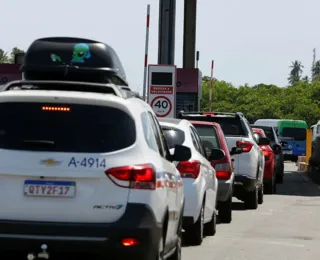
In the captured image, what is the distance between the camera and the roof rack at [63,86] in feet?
29.3

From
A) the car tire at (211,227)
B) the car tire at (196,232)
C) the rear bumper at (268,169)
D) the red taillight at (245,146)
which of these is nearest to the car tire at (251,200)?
the red taillight at (245,146)

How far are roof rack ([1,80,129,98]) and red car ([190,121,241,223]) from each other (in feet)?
23.1

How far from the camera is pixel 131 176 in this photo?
8141 mm

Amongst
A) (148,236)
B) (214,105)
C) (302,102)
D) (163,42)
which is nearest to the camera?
(148,236)

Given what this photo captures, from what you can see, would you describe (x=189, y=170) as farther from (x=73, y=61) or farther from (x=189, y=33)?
(x=189, y=33)

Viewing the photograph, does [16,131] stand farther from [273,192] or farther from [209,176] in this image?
[273,192]

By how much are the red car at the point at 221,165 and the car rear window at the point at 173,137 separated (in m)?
3.08

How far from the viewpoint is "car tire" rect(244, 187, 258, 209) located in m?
20.7

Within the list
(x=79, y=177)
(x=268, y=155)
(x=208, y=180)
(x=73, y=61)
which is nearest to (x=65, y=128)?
(x=79, y=177)

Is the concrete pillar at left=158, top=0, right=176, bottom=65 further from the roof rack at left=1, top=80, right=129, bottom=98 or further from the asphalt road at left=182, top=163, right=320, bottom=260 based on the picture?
the roof rack at left=1, top=80, right=129, bottom=98

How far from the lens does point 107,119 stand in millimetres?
8312

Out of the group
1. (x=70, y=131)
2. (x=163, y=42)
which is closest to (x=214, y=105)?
(x=163, y=42)

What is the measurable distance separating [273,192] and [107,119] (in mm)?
20029

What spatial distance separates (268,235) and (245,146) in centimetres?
434
